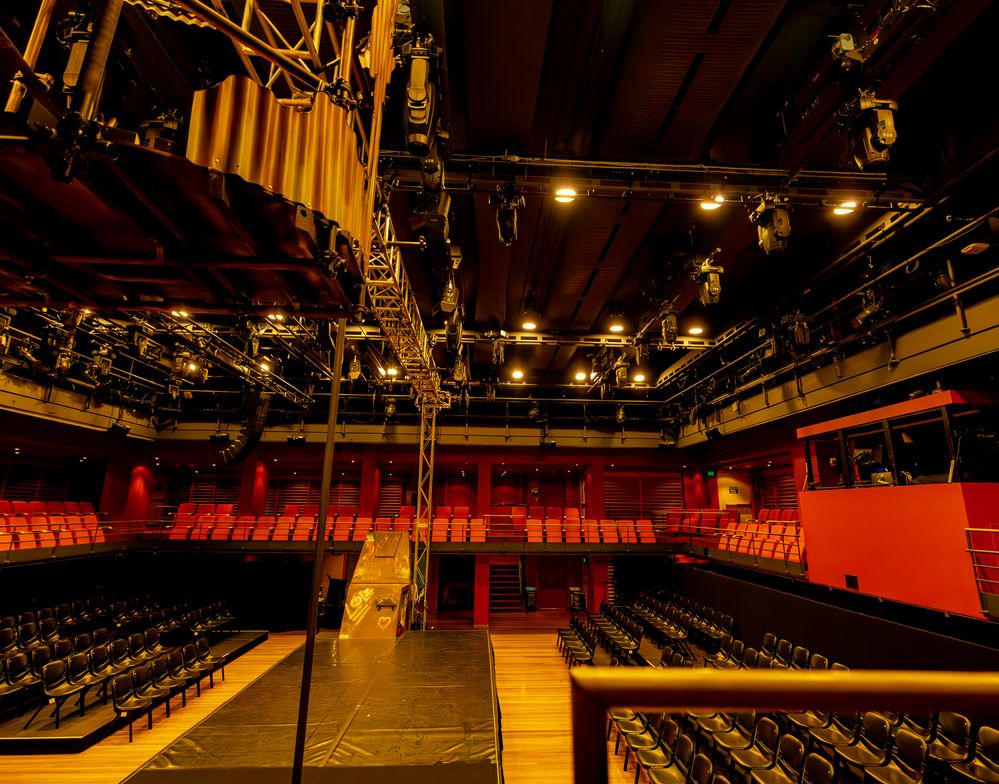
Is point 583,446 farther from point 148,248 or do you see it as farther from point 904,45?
point 148,248

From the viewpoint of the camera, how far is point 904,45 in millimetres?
4121

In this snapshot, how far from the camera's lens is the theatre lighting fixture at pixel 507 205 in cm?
584

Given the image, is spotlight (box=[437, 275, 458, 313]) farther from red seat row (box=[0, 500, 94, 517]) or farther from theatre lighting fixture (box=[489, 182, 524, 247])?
red seat row (box=[0, 500, 94, 517])

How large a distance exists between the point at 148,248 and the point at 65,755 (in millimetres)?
7356

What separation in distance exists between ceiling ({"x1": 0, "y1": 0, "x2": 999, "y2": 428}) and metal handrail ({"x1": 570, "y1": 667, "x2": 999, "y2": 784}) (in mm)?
1851

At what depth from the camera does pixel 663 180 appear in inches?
242

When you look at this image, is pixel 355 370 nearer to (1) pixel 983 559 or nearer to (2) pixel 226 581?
(2) pixel 226 581

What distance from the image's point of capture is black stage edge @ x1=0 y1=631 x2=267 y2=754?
598 centimetres

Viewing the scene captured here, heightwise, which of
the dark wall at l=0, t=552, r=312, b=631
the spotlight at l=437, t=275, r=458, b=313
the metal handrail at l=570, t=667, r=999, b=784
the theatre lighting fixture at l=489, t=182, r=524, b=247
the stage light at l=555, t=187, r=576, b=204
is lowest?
the dark wall at l=0, t=552, r=312, b=631

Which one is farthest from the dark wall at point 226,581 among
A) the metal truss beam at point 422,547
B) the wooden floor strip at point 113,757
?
the wooden floor strip at point 113,757

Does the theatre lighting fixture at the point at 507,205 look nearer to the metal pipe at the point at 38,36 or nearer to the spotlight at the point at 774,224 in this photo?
the spotlight at the point at 774,224

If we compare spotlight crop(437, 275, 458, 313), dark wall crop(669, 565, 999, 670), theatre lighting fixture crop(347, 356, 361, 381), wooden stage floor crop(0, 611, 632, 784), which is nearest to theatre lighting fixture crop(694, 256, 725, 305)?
spotlight crop(437, 275, 458, 313)

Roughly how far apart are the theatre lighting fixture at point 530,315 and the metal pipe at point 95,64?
824 centimetres

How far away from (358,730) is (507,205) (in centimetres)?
557
